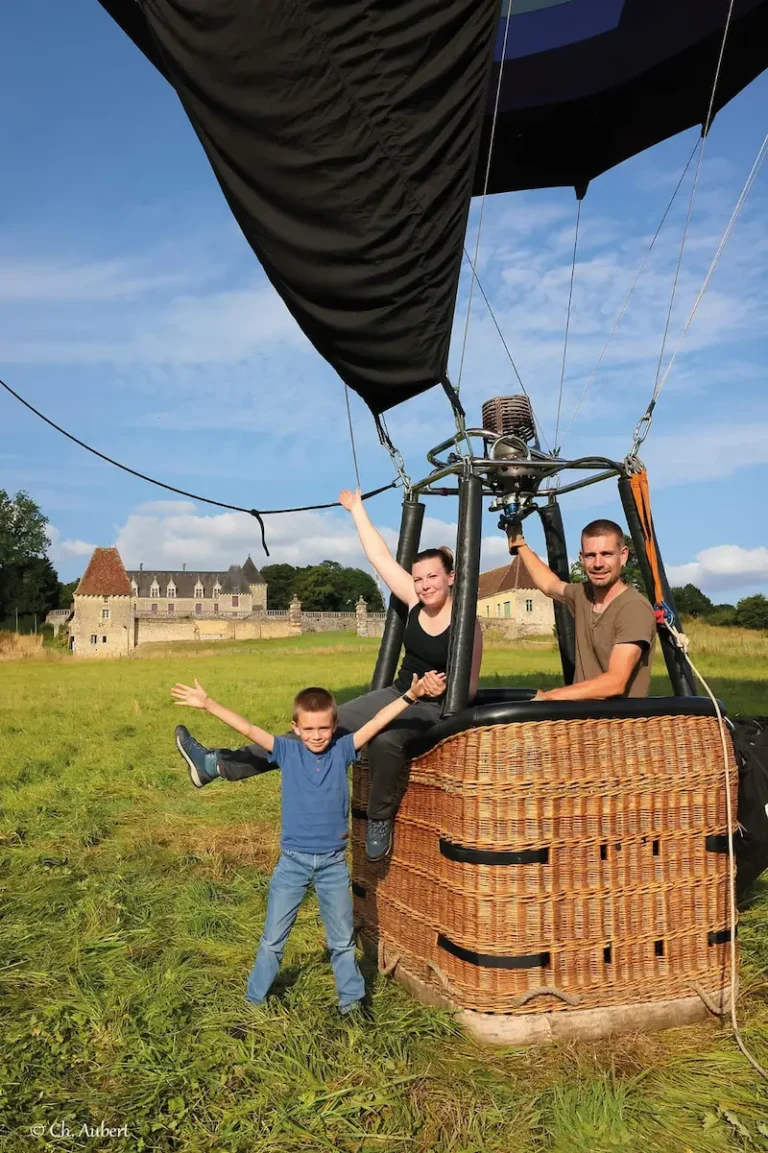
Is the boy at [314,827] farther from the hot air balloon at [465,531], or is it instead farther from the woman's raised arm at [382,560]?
the woman's raised arm at [382,560]

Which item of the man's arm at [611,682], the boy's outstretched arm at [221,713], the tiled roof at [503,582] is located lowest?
the boy's outstretched arm at [221,713]

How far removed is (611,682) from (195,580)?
82.7 metres

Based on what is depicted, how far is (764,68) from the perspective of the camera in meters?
4.48

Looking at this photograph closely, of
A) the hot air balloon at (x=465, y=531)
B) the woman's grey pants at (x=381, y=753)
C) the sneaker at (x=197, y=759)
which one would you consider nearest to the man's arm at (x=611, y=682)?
the hot air balloon at (x=465, y=531)

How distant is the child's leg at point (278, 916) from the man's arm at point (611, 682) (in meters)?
0.95

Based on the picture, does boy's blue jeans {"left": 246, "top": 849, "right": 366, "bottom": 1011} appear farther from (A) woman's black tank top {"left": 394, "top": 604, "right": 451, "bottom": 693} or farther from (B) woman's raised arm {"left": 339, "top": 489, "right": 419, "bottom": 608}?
(B) woman's raised arm {"left": 339, "top": 489, "right": 419, "bottom": 608}

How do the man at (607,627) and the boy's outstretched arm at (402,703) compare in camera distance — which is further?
the man at (607,627)

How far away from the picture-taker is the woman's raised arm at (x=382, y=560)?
338cm

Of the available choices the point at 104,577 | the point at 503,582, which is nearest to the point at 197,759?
the point at 503,582

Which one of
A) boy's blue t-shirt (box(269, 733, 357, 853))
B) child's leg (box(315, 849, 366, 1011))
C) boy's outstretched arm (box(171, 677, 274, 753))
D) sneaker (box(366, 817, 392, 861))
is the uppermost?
boy's outstretched arm (box(171, 677, 274, 753))

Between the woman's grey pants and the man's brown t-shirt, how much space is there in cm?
59

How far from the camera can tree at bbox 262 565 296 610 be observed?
83688mm

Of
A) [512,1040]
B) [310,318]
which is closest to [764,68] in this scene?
[310,318]

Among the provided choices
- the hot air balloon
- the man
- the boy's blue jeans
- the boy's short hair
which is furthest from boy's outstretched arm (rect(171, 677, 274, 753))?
the man
